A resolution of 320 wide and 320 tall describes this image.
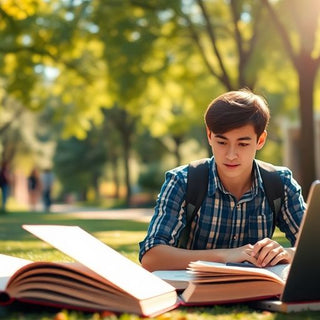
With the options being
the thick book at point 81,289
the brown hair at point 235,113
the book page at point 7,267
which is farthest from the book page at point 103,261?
the brown hair at point 235,113

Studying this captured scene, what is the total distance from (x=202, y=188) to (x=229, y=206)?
185 mm

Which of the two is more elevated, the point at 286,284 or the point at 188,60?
the point at 188,60

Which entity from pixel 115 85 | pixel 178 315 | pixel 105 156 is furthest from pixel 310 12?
pixel 105 156

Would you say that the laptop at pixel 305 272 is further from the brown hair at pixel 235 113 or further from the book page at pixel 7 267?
the book page at pixel 7 267

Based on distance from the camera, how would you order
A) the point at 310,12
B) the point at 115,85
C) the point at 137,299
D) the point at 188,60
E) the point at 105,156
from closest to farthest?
the point at 137,299, the point at 310,12, the point at 115,85, the point at 188,60, the point at 105,156

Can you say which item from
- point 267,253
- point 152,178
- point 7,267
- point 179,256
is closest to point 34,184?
point 152,178

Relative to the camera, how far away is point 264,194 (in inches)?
169

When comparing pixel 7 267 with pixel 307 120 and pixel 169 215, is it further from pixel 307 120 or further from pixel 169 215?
pixel 307 120

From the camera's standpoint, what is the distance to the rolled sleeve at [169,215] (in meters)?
4.12

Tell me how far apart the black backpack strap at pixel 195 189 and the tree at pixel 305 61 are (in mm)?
14576

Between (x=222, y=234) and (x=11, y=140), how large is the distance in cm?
5516

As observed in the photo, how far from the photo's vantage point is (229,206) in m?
4.24

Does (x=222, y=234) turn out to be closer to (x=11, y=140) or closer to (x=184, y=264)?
(x=184, y=264)

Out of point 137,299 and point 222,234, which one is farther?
point 222,234
